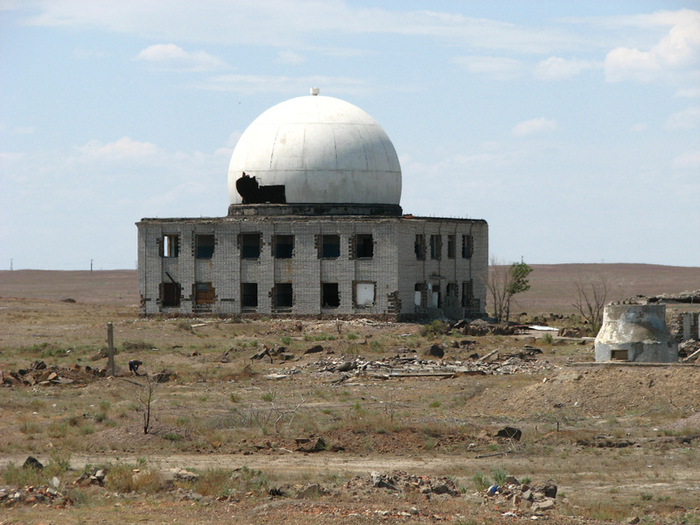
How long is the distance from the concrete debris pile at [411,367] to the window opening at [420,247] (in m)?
14.0

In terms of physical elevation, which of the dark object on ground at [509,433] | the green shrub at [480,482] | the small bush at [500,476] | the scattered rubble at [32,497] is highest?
the dark object on ground at [509,433]

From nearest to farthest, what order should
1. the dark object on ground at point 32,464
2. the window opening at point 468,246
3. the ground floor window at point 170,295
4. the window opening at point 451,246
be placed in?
1. the dark object on ground at point 32,464
2. the ground floor window at point 170,295
3. the window opening at point 451,246
4. the window opening at point 468,246

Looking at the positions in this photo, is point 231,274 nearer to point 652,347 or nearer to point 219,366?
point 219,366

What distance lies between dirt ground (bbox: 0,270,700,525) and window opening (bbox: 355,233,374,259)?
11.3 metres

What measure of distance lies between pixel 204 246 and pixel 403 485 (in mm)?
33853

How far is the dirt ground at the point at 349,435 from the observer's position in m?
13.2

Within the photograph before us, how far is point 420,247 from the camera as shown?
4553 cm

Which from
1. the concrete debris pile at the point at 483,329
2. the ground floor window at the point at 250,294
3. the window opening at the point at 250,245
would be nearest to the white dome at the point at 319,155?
the window opening at the point at 250,245

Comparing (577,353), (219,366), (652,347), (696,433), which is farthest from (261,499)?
(577,353)

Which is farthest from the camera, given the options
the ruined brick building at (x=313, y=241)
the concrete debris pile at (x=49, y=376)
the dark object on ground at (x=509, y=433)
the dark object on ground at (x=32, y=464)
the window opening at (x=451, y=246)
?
the window opening at (x=451, y=246)

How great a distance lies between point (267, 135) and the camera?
1887 inches

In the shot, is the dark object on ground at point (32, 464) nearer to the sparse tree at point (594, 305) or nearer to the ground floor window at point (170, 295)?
the sparse tree at point (594, 305)

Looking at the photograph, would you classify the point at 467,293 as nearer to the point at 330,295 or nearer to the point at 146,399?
the point at 330,295

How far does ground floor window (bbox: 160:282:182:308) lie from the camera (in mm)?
47188
